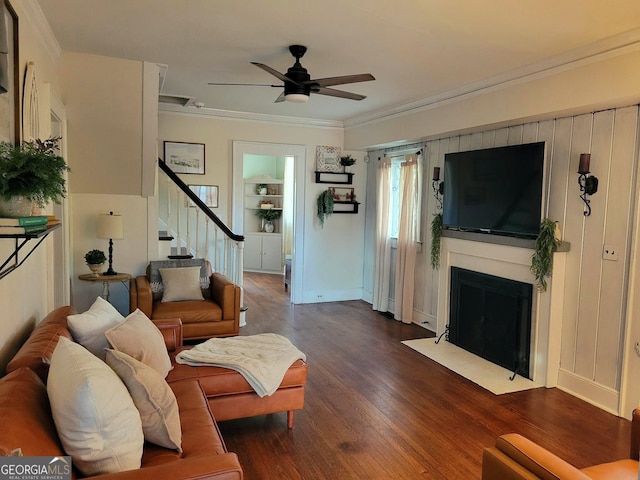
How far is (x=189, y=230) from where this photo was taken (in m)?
5.54

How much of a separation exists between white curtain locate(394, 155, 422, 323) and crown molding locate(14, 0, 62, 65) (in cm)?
380

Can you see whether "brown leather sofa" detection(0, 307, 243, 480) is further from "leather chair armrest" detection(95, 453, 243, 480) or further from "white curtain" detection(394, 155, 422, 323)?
"white curtain" detection(394, 155, 422, 323)

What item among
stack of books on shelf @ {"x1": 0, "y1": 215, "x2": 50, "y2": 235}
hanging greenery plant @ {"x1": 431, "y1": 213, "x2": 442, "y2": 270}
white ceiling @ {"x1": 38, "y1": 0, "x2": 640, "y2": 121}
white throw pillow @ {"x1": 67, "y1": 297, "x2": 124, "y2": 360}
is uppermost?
white ceiling @ {"x1": 38, "y1": 0, "x2": 640, "y2": 121}

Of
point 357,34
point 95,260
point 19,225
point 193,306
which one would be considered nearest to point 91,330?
point 19,225

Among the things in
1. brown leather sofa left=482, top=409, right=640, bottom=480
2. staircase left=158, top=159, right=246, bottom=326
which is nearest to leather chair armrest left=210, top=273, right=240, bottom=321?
staircase left=158, top=159, right=246, bottom=326

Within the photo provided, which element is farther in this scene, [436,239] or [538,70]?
[436,239]

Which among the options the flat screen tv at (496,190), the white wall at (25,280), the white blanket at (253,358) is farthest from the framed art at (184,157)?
the white blanket at (253,358)

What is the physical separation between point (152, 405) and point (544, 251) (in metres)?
3.14

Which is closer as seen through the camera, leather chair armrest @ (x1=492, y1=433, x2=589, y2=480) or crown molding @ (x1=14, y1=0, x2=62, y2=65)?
leather chair armrest @ (x1=492, y1=433, x2=589, y2=480)

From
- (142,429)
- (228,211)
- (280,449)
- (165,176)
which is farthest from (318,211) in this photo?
(142,429)

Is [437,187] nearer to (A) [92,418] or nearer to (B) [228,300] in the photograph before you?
(B) [228,300]

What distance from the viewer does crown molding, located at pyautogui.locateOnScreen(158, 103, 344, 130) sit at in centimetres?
556

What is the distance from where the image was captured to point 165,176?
215 inches

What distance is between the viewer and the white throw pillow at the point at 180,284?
4.48 m
